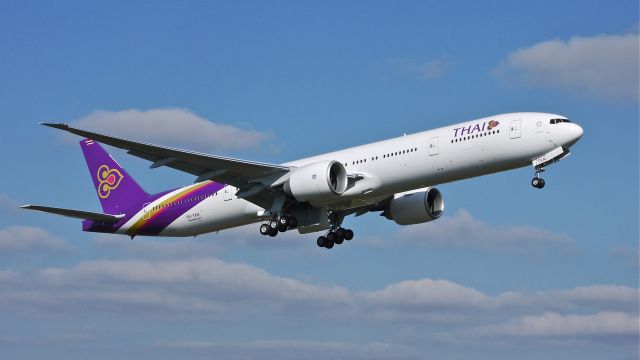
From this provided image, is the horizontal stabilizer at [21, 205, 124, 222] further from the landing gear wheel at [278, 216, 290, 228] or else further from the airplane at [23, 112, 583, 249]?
the landing gear wheel at [278, 216, 290, 228]

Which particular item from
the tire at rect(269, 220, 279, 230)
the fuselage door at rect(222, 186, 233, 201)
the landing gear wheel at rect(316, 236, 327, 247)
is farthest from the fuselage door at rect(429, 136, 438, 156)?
the fuselage door at rect(222, 186, 233, 201)

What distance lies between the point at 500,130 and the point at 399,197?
9.45m

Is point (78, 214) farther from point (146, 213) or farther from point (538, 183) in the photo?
point (538, 183)

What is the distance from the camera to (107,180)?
183ft

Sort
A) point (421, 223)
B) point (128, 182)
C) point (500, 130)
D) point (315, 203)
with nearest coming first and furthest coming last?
1. point (500, 130)
2. point (315, 203)
3. point (421, 223)
4. point (128, 182)

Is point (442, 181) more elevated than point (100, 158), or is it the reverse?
point (100, 158)

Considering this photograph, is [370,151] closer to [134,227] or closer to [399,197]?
[399,197]

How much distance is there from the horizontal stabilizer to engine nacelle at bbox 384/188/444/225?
1361 centimetres

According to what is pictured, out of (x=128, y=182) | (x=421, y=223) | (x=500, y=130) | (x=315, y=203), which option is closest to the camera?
(x=500, y=130)

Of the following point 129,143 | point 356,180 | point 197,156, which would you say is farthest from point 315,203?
point 129,143

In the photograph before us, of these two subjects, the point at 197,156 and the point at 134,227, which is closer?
the point at 197,156

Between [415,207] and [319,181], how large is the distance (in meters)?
7.81

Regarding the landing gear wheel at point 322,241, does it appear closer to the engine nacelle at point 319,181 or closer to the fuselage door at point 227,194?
the fuselage door at point 227,194

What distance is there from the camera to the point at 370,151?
148 ft
